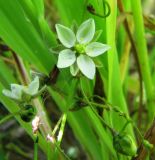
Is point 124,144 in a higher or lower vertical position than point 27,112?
lower

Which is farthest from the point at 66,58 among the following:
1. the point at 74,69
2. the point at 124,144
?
the point at 124,144

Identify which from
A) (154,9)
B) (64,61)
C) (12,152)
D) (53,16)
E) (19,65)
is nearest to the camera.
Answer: (64,61)

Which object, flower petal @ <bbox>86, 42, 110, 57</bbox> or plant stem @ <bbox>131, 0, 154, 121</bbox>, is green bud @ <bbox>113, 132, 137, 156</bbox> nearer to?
flower petal @ <bbox>86, 42, 110, 57</bbox>

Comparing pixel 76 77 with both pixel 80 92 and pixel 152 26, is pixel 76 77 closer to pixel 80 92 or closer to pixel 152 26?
pixel 80 92

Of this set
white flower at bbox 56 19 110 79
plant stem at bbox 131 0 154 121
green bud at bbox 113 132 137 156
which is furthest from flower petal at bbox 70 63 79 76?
plant stem at bbox 131 0 154 121

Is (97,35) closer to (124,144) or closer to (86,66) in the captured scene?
(86,66)

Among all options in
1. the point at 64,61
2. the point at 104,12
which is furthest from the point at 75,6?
the point at 64,61

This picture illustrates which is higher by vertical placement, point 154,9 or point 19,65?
point 19,65

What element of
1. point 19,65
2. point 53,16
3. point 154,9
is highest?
point 19,65
